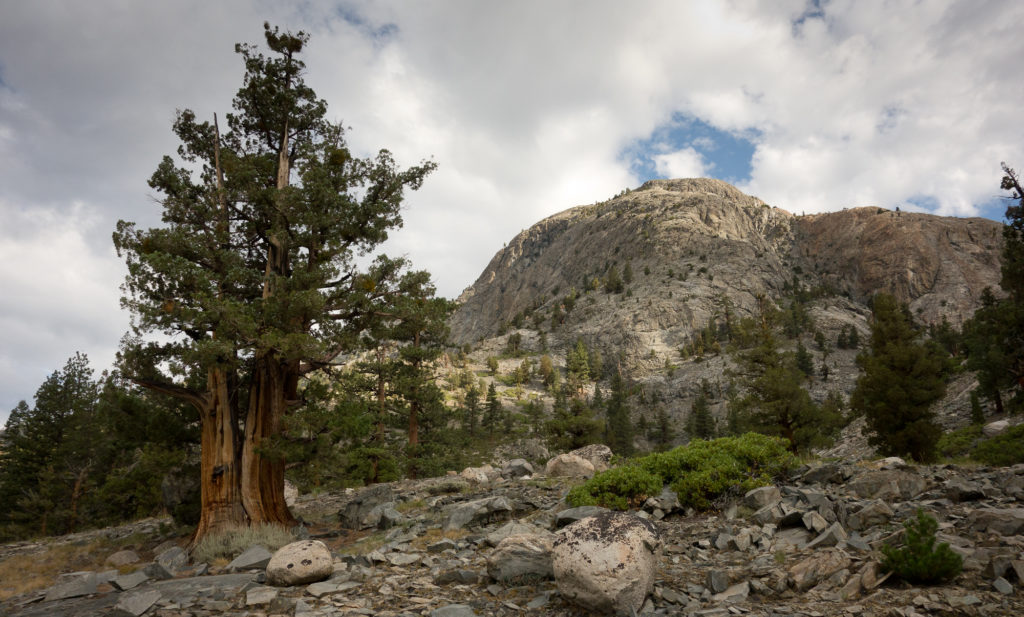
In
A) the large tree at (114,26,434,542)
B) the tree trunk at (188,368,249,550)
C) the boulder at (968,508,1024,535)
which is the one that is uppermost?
the large tree at (114,26,434,542)

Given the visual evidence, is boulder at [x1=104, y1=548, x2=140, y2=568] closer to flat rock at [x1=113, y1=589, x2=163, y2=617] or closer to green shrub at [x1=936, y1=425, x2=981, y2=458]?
flat rock at [x1=113, y1=589, x2=163, y2=617]

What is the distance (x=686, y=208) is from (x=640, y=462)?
18032cm

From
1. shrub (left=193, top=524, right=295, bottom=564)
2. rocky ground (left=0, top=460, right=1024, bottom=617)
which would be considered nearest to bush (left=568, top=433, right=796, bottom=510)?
rocky ground (left=0, top=460, right=1024, bottom=617)

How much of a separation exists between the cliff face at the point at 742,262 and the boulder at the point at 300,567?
115 meters

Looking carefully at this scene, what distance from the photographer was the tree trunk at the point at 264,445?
12.7 meters

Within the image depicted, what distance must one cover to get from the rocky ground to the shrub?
0.40m

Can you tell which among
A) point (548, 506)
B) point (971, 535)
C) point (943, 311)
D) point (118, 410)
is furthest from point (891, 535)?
point (943, 311)

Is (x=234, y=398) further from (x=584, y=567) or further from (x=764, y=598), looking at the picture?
(x=764, y=598)

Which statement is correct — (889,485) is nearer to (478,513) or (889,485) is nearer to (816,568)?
(816,568)

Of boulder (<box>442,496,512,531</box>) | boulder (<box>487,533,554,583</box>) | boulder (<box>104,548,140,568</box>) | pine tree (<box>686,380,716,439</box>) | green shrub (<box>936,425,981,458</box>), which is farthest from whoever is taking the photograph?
pine tree (<box>686,380,716,439</box>)

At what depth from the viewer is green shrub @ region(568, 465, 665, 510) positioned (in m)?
11.0

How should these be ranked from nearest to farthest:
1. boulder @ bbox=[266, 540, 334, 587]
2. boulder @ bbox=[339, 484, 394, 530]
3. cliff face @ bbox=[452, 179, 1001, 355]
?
boulder @ bbox=[266, 540, 334, 587] → boulder @ bbox=[339, 484, 394, 530] → cliff face @ bbox=[452, 179, 1001, 355]

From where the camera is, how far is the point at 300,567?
757cm

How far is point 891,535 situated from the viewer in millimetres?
6582
